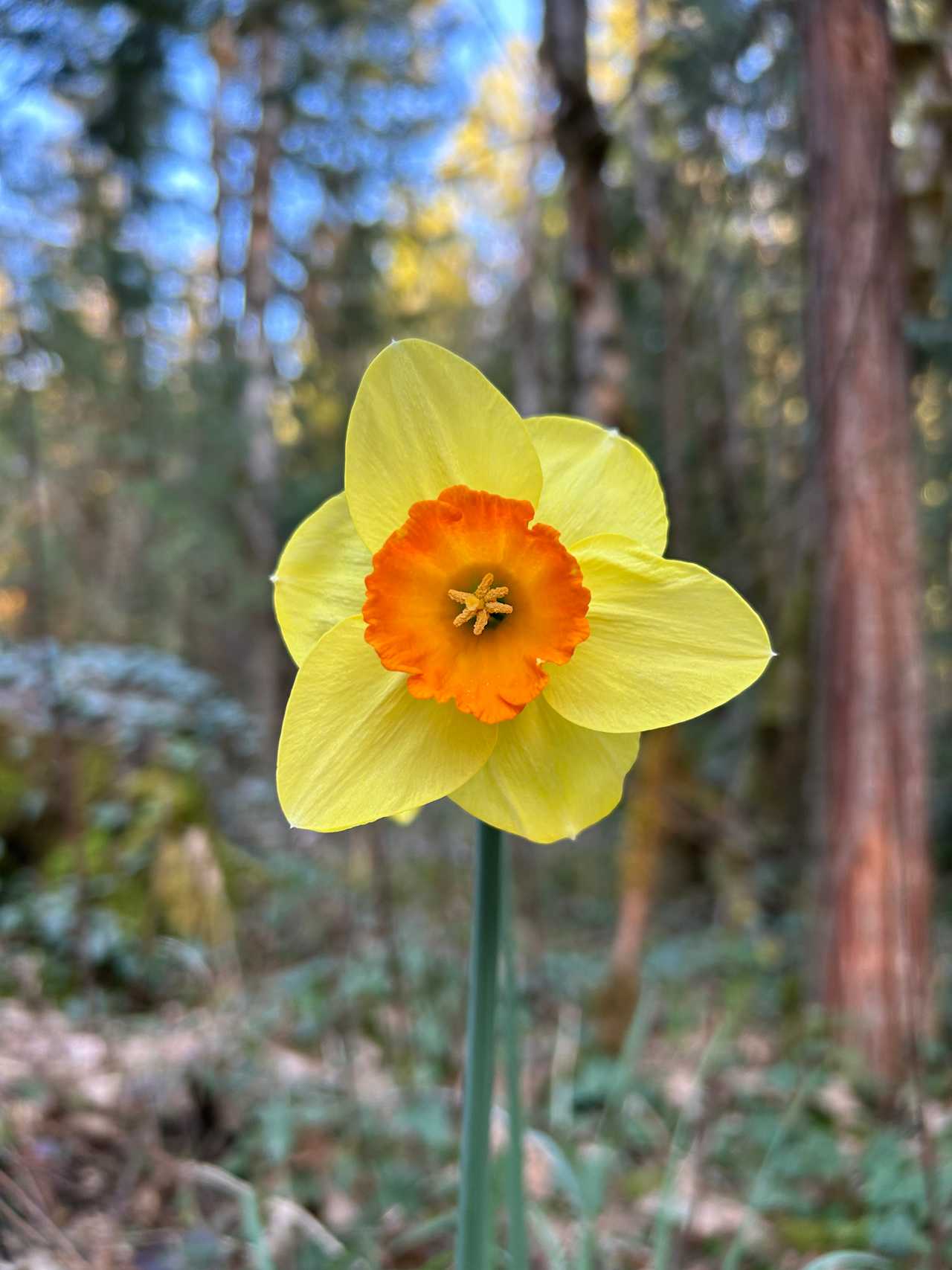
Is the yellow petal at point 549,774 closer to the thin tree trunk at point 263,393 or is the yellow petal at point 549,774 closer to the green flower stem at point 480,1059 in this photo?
the green flower stem at point 480,1059

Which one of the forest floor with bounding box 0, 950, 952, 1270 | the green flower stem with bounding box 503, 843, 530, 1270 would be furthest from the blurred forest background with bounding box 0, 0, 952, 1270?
the green flower stem with bounding box 503, 843, 530, 1270

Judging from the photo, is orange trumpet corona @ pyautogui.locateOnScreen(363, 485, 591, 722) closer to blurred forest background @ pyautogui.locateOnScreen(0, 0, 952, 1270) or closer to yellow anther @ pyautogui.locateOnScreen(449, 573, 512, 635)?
yellow anther @ pyautogui.locateOnScreen(449, 573, 512, 635)

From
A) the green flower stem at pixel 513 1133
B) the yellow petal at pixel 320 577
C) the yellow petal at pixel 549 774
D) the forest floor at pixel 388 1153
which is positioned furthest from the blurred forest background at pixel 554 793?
the yellow petal at pixel 320 577

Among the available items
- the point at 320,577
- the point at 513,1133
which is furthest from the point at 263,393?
the point at 513,1133

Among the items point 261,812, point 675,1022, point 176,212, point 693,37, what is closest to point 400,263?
point 176,212

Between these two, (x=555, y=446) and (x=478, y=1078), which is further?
(x=555, y=446)

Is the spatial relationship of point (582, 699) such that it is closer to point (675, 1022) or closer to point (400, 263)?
point (675, 1022)
